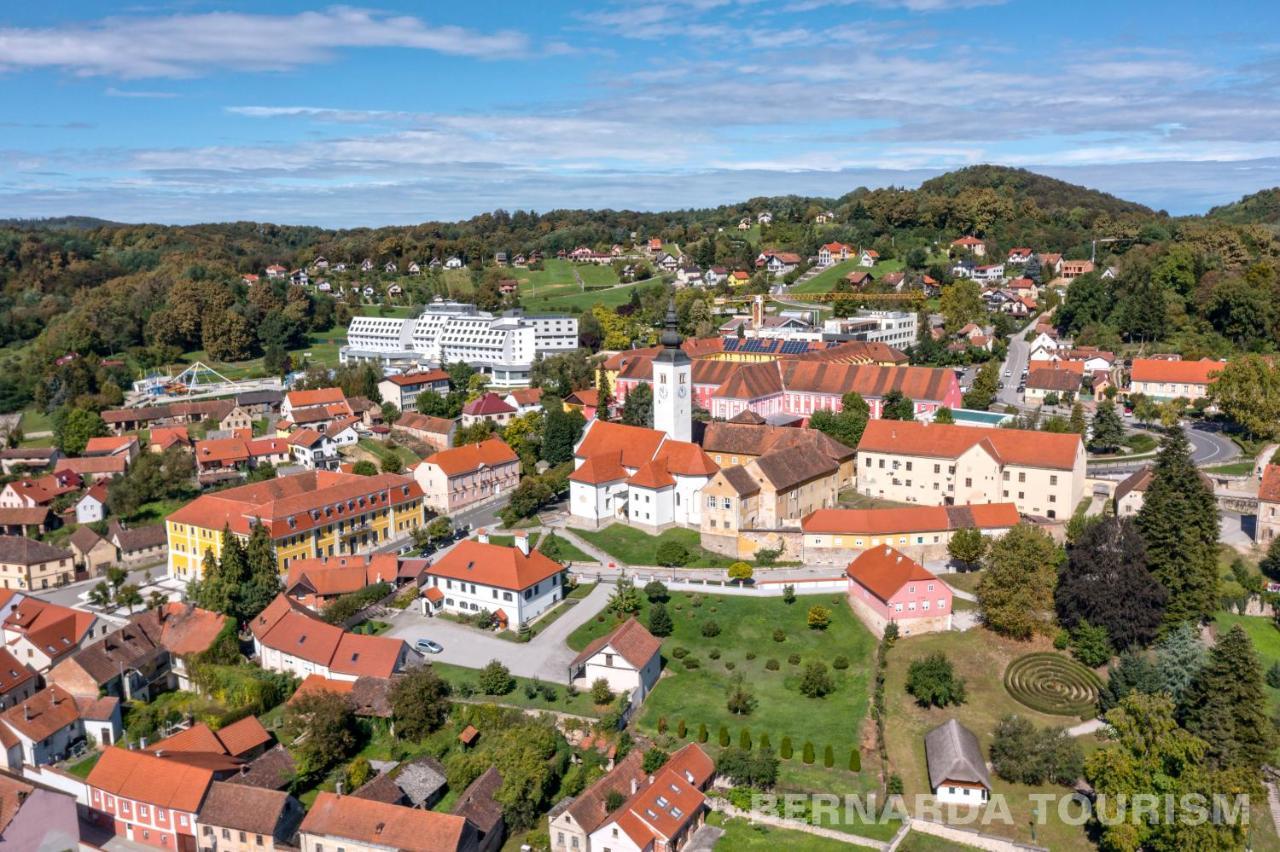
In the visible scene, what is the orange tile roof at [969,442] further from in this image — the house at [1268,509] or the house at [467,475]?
the house at [467,475]

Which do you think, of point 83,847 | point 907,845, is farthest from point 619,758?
point 83,847

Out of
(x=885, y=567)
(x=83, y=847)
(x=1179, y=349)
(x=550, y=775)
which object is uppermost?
(x=1179, y=349)

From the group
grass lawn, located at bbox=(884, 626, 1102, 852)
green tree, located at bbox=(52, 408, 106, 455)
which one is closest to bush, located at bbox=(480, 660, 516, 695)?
grass lawn, located at bbox=(884, 626, 1102, 852)

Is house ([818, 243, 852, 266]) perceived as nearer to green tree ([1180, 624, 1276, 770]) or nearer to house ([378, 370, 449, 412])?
house ([378, 370, 449, 412])

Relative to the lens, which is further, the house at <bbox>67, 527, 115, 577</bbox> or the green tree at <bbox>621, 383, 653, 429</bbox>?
the green tree at <bbox>621, 383, 653, 429</bbox>

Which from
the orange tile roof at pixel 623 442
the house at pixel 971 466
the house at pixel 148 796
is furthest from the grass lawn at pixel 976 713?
the house at pixel 148 796

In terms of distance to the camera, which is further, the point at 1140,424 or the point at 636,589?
the point at 1140,424

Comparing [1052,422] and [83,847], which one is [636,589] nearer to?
[83,847]
